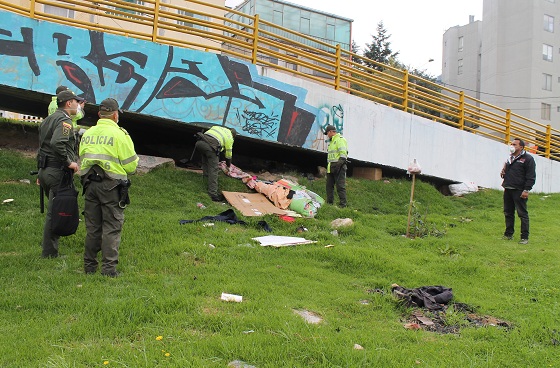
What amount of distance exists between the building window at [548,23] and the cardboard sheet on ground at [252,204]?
1550 inches

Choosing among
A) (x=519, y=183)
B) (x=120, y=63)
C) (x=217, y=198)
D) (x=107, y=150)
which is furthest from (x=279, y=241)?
(x=120, y=63)

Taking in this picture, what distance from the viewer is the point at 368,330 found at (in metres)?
4.09

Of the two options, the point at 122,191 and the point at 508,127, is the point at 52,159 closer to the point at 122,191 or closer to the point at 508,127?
the point at 122,191

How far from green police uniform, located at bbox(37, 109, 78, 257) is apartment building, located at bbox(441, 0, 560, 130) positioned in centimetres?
4077

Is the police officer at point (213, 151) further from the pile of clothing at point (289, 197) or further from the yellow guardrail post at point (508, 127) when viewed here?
the yellow guardrail post at point (508, 127)

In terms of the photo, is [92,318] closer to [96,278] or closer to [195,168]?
[96,278]

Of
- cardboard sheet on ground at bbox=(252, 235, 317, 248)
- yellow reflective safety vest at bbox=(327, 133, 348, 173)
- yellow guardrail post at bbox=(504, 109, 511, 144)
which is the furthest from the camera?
yellow guardrail post at bbox=(504, 109, 511, 144)

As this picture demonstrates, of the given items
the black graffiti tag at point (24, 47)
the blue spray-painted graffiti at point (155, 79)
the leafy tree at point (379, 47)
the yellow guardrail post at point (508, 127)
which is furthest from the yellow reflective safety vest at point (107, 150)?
the leafy tree at point (379, 47)

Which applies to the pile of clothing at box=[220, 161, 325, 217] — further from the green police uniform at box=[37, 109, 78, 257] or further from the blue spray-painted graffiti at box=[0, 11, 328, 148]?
the green police uniform at box=[37, 109, 78, 257]

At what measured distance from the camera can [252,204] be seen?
9.42m

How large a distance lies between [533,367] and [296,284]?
91.0 inches

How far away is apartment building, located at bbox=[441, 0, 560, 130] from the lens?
3950 cm

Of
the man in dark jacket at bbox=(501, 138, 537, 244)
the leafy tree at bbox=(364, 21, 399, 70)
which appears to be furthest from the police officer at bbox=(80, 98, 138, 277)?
the leafy tree at bbox=(364, 21, 399, 70)

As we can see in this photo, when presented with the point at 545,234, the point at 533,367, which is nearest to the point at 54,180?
the point at 533,367
